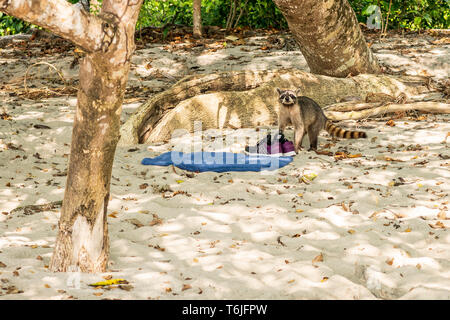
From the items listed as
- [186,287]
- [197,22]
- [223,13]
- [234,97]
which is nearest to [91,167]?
[186,287]

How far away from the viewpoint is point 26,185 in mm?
5684

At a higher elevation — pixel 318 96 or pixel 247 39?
pixel 247 39

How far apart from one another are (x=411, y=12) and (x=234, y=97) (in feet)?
24.7

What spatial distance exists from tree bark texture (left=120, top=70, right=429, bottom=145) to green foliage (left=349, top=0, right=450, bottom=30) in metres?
5.17

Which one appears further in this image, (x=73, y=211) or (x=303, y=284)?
(x=73, y=211)

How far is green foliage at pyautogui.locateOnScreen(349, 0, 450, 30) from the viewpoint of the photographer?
44.4ft

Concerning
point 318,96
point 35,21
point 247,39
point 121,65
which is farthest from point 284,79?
point 35,21

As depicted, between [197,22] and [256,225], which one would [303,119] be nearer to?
[256,225]

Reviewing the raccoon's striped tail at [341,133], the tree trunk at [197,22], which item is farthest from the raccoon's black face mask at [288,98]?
→ the tree trunk at [197,22]

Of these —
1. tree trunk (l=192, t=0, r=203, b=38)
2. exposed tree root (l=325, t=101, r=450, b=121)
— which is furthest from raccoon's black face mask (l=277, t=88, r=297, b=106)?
tree trunk (l=192, t=0, r=203, b=38)

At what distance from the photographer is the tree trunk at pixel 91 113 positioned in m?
2.99
